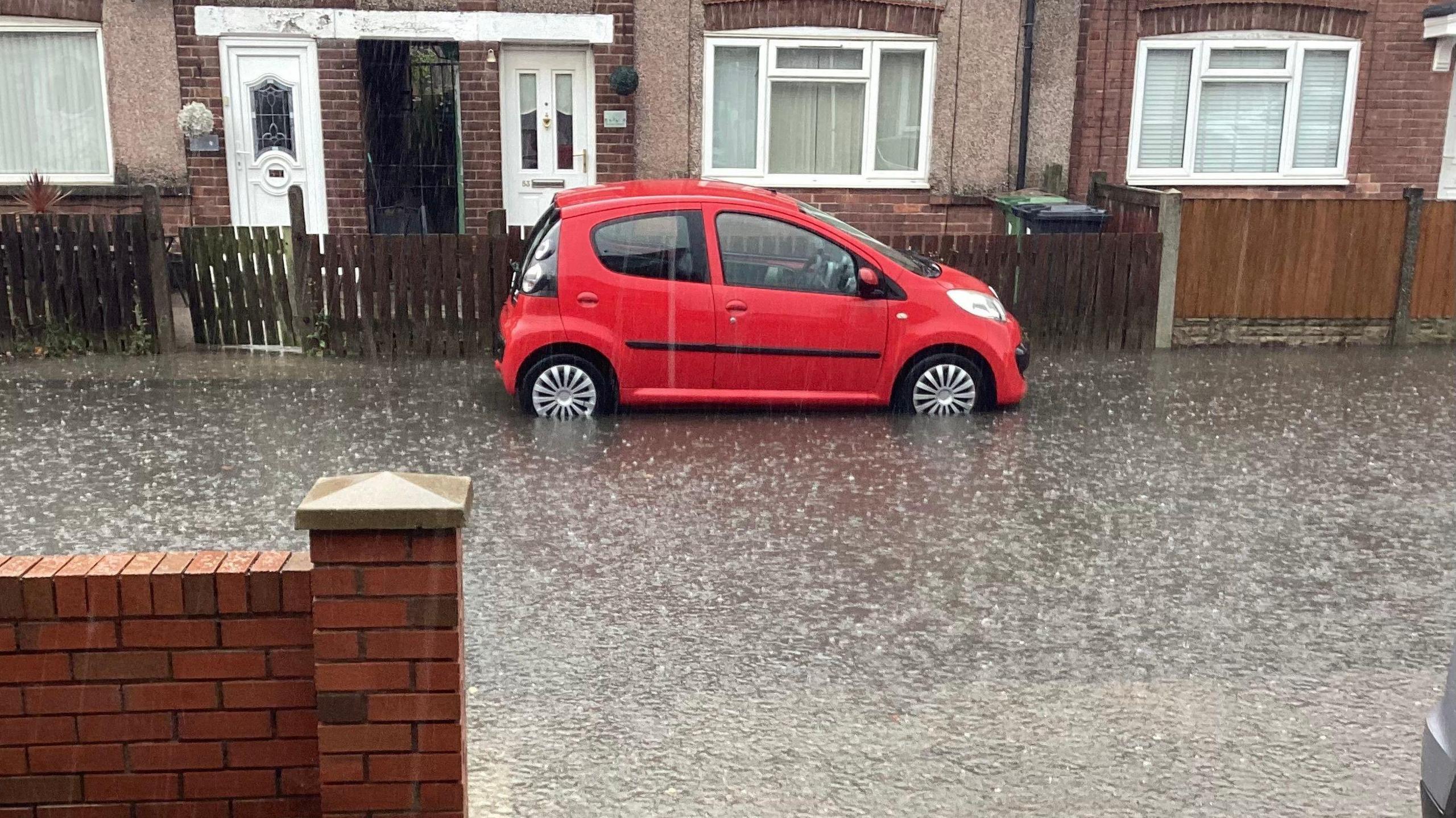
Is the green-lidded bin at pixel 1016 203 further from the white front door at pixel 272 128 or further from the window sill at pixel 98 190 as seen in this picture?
the window sill at pixel 98 190

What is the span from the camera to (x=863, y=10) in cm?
1473

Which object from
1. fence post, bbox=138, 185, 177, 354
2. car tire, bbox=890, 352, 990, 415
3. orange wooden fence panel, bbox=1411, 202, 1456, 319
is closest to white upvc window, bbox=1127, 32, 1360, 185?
orange wooden fence panel, bbox=1411, 202, 1456, 319

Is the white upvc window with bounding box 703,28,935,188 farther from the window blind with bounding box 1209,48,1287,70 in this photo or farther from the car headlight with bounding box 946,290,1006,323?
the car headlight with bounding box 946,290,1006,323

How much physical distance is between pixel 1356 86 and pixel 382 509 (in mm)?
15376

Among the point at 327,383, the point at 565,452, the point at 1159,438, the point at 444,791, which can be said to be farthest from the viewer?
the point at 327,383

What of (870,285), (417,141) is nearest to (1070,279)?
(870,285)

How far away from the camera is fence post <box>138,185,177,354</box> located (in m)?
11.2

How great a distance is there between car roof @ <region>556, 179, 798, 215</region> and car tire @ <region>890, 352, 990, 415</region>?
1452 mm

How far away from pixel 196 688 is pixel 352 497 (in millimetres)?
739

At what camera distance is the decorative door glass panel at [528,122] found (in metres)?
14.9

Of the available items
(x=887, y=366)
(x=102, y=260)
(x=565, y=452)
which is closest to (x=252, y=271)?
(x=102, y=260)

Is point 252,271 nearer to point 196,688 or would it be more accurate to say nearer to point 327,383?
point 327,383

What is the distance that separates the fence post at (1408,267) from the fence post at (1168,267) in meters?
2.15

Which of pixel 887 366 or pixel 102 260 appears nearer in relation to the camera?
pixel 887 366
